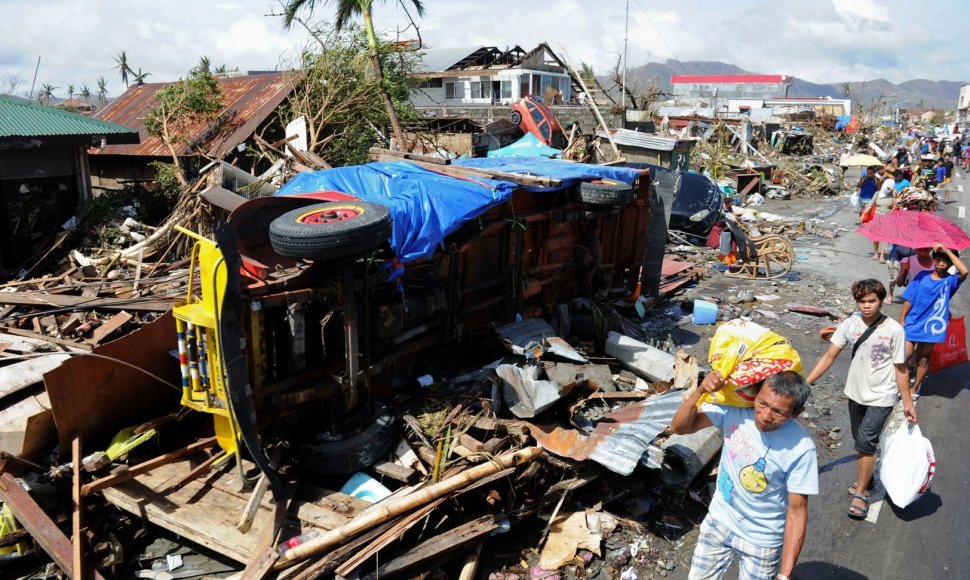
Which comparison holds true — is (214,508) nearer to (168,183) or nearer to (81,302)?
(81,302)

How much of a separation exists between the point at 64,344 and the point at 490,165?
16.8ft

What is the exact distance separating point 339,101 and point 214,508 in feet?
35.5

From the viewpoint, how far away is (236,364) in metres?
4.25

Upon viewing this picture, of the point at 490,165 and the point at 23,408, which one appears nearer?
the point at 23,408

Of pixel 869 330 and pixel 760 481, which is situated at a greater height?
pixel 869 330

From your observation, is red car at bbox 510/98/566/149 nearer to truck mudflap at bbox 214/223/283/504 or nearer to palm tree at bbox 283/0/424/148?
palm tree at bbox 283/0/424/148

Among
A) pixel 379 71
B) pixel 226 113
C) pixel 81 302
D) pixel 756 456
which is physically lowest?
pixel 81 302

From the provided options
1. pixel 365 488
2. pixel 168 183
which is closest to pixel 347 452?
pixel 365 488

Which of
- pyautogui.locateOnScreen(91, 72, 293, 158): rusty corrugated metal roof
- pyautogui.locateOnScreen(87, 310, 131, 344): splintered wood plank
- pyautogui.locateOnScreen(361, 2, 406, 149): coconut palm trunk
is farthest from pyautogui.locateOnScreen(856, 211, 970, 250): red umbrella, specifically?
pyautogui.locateOnScreen(91, 72, 293, 158): rusty corrugated metal roof

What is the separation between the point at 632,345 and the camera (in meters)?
7.43

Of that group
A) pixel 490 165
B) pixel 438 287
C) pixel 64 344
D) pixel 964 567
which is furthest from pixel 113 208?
pixel 964 567

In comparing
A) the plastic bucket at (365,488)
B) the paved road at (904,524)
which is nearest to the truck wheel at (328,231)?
the plastic bucket at (365,488)

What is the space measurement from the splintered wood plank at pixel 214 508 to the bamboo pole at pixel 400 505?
29cm

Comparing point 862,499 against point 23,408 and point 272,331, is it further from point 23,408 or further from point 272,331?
point 23,408
